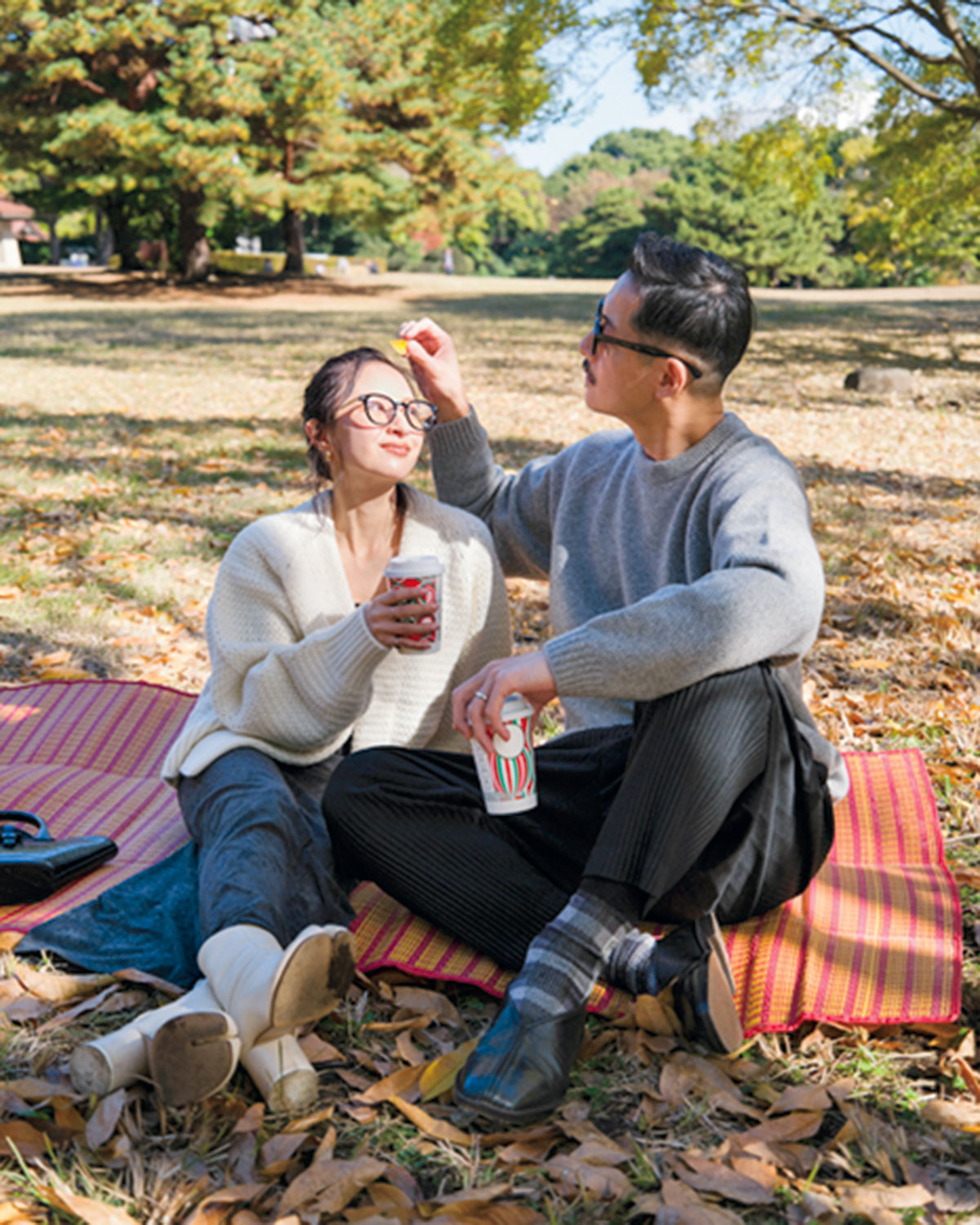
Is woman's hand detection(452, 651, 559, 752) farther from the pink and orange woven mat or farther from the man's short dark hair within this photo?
the man's short dark hair

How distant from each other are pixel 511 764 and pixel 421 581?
454mm

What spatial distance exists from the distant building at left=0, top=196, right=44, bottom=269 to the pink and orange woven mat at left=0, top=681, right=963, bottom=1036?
173 ft

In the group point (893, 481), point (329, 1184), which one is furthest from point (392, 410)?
point (893, 481)

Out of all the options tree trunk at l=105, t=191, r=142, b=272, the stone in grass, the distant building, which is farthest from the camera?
the distant building

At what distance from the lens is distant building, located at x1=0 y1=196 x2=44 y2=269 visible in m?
51.0

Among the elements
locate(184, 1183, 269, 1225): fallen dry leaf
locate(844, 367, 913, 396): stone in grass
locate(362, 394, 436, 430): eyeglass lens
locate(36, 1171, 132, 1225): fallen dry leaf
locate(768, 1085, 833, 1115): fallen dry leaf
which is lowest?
locate(768, 1085, 833, 1115): fallen dry leaf

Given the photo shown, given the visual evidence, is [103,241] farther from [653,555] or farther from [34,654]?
[653,555]

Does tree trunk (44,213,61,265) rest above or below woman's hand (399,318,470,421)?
above

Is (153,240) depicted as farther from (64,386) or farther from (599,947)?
(599,947)

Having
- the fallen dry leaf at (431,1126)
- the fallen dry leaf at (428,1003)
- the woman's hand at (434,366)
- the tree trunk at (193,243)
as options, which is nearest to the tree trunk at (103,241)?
the tree trunk at (193,243)

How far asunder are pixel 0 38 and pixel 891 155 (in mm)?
19292

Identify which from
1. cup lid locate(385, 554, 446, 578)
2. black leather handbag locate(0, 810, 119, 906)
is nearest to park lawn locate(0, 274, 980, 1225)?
black leather handbag locate(0, 810, 119, 906)

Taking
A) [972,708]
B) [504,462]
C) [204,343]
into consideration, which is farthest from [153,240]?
[972,708]

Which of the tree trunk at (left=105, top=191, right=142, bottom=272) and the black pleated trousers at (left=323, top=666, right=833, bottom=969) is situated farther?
the tree trunk at (left=105, top=191, right=142, bottom=272)
